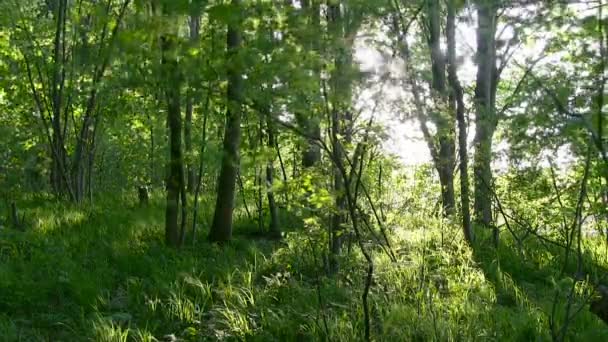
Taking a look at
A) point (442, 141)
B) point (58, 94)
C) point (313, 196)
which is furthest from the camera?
point (58, 94)

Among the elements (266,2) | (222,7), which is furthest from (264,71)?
(222,7)

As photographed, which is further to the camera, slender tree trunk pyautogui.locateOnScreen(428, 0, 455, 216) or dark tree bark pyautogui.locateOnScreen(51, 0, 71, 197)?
dark tree bark pyautogui.locateOnScreen(51, 0, 71, 197)

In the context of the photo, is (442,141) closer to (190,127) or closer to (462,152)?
(462,152)

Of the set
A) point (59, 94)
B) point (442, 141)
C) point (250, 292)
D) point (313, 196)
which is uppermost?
point (59, 94)

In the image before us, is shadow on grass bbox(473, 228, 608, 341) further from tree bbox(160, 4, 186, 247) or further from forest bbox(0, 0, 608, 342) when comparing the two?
tree bbox(160, 4, 186, 247)

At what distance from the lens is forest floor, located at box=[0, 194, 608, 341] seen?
404cm

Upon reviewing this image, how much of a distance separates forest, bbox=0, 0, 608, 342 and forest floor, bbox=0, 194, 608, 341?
0.02 metres

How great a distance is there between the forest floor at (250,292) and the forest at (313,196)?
0.08 ft

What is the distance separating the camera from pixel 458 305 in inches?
175

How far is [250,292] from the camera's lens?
4.72 m

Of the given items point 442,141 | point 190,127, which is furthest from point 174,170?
point 442,141

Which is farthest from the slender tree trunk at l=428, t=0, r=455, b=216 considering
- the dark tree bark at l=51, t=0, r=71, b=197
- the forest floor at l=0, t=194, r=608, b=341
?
the dark tree bark at l=51, t=0, r=71, b=197

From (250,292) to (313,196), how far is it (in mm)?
1467

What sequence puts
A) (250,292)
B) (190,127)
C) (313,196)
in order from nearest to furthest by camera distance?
(313,196) → (250,292) → (190,127)
